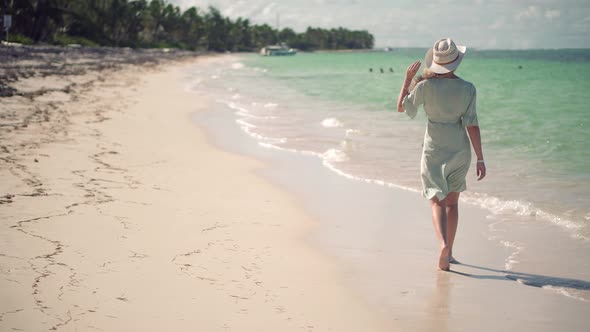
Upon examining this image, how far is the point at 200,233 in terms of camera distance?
184 inches

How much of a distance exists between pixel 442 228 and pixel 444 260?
0.22 m

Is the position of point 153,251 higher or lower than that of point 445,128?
lower

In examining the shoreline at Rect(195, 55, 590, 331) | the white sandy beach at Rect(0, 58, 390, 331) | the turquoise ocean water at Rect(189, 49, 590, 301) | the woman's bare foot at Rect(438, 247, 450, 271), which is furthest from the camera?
the turquoise ocean water at Rect(189, 49, 590, 301)

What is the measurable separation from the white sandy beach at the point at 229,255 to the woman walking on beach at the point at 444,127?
1.36 feet

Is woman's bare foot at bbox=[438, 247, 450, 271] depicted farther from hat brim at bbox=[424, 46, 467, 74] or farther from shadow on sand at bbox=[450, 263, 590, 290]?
hat brim at bbox=[424, 46, 467, 74]

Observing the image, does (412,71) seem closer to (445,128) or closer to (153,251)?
(445,128)

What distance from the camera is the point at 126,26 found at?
80812mm

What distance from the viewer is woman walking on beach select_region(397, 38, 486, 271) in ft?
13.0

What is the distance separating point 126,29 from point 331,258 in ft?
272

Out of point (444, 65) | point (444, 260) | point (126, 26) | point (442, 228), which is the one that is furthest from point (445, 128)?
point (126, 26)

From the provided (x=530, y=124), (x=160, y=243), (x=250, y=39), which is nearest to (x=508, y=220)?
(x=160, y=243)

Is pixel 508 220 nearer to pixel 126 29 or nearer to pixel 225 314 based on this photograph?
pixel 225 314

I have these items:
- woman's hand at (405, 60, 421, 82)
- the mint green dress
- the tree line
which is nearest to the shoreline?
the mint green dress

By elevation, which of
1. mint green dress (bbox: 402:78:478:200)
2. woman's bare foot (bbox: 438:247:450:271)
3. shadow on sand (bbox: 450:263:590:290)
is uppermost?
mint green dress (bbox: 402:78:478:200)
